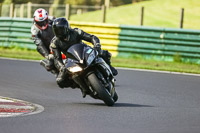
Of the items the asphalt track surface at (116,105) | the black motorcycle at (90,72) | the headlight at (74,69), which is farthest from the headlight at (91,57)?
the asphalt track surface at (116,105)

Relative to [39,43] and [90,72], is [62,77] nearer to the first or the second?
[90,72]

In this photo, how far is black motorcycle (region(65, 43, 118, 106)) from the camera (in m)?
9.32

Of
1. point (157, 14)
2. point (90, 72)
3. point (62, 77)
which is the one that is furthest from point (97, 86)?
point (157, 14)

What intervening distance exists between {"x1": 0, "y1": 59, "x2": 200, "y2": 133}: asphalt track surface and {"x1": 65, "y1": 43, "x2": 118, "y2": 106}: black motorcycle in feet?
0.91

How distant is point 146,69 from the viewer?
1733 centimetres

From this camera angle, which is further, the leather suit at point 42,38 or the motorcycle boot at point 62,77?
the leather suit at point 42,38

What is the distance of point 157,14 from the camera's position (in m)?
45.2

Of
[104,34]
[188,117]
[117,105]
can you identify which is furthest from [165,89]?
[104,34]

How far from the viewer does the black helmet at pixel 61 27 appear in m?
9.93

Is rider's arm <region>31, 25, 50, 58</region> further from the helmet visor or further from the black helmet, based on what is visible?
the black helmet

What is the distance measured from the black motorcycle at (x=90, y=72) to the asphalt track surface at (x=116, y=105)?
276 mm

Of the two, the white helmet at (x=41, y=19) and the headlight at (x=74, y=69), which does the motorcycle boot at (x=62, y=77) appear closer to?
the headlight at (x=74, y=69)

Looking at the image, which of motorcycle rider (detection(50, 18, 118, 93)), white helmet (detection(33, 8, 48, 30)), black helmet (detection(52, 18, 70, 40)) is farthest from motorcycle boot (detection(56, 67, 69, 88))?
white helmet (detection(33, 8, 48, 30))

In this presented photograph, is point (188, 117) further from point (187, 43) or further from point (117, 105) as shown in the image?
point (187, 43)
